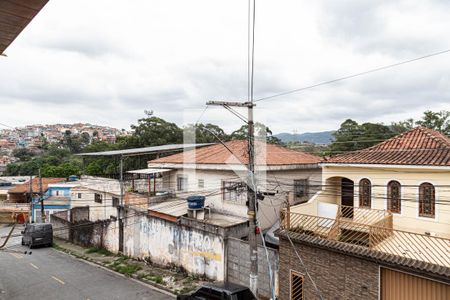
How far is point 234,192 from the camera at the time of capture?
1554cm

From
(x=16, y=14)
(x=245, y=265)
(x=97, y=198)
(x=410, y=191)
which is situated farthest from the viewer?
(x=97, y=198)

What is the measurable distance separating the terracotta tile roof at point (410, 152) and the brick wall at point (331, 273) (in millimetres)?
3892

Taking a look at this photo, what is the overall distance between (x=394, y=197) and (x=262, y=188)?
5.74 meters

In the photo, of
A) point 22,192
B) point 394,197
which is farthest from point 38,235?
point 394,197

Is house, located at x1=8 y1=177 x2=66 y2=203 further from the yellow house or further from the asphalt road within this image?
the yellow house

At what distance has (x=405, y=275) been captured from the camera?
824cm

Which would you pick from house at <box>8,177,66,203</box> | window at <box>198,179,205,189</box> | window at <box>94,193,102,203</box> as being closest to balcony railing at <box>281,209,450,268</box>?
window at <box>198,179,205,189</box>

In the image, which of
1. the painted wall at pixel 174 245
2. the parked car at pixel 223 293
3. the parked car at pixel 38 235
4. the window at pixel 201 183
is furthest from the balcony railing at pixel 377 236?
the parked car at pixel 38 235

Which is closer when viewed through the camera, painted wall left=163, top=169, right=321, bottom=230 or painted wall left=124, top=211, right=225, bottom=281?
painted wall left=124, top=211, right=225, bottom=281

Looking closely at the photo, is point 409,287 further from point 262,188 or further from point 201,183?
point 201,183

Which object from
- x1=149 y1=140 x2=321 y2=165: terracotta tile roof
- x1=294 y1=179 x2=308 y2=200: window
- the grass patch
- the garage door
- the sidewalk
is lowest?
the grass patch

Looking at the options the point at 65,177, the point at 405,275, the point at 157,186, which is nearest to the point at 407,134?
the point at 405,275

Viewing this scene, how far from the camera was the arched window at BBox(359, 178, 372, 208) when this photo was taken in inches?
456

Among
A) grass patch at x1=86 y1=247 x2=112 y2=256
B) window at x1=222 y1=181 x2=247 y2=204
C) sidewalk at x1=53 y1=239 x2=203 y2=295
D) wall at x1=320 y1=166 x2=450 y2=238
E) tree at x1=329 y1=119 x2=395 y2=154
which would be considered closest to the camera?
wall at x1=320 y1=166 x2=450 y2=238
